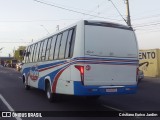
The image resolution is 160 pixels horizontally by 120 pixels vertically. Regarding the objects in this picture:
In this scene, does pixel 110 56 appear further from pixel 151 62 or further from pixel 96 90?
pixel 151 62

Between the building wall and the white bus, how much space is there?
63.8ft

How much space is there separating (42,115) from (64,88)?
5.00 feet

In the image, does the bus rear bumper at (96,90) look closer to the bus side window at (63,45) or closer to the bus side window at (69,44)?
the bus side window at (69,44)

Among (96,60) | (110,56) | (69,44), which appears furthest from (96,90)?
(69,44)

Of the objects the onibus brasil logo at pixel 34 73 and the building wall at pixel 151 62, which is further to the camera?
the building wall at pixel 151 62

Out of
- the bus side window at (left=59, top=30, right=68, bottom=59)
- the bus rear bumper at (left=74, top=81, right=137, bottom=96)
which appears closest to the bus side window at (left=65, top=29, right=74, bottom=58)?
the bus side window at (left=59, top=30, right=68, bottom=59)

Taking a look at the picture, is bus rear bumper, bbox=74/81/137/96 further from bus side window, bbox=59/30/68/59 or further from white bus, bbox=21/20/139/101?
bus side window, bbox=59/30/68/59

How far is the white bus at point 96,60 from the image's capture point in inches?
417

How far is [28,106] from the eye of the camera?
1215cm

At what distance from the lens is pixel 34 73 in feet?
54.5

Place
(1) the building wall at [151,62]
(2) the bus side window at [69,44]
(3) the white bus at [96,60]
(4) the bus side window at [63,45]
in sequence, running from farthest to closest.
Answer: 1. (1) the building wall at [151,62]
2. (4) the bus side window at [63,45]
3. (2) the bus side window at [69,44]
4. (3) the white bus at [96,60]

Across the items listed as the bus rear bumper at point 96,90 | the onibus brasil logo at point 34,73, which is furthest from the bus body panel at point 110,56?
the onibus brasil logo at point 34,73

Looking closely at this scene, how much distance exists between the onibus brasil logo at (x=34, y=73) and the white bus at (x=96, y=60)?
12.2 feet

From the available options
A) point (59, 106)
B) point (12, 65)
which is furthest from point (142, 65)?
point (12, 65)
